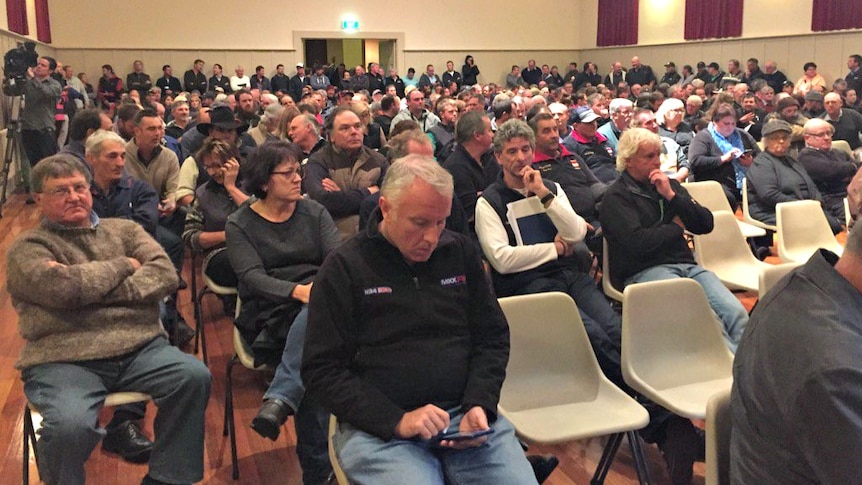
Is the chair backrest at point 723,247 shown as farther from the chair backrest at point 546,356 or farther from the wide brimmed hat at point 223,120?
the wide brimmed hat at point 223,120

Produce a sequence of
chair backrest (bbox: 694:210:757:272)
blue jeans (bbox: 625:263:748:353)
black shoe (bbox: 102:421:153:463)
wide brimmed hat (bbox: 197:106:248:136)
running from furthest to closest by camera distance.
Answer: wide brimmed hat (bbox: 197:106:248:136)
chair backrest (bbox: 694:210:757:272)
blue jeans (bbox: 625:263:748:353)
black shoe (bbox: 102:421:153:463)

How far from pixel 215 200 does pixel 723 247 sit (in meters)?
2.72

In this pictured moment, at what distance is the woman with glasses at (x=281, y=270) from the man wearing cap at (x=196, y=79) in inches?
586

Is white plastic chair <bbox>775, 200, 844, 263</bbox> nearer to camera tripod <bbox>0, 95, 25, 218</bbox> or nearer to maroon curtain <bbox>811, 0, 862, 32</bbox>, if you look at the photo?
camera tripod <bbox>0, 95, 25, 218</bbox>

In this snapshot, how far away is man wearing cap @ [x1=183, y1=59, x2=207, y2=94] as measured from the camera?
1705cm

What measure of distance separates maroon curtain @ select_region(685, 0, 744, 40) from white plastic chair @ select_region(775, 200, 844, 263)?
12743 mm

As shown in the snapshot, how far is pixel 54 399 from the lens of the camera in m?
2.40

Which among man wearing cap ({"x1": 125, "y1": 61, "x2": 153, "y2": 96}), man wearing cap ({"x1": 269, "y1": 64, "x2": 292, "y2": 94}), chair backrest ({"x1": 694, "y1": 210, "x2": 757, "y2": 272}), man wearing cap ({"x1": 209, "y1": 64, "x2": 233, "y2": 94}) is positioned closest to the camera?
chair backrest ({"x1": 694, "y1": 210, "x2": 757, "y2": 272})

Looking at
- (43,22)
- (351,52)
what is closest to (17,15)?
(43,22)

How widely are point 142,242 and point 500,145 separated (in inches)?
64.1

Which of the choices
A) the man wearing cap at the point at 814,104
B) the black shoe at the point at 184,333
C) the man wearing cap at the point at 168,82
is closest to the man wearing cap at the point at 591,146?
the black shoe at the point at 184,333

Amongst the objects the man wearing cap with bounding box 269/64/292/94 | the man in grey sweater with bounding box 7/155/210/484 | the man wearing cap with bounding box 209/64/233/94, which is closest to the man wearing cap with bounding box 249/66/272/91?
the man wearing cap with bounding box 269/64/292/94

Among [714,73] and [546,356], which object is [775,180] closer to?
[546,356]

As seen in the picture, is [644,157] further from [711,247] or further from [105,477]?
[105,477]
